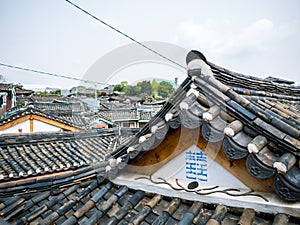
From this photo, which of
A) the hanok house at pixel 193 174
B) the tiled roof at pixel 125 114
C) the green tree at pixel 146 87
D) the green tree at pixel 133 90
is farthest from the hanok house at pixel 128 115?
the hanok house at pixel 193 174

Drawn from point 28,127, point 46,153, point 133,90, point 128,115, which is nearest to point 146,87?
point 128,115

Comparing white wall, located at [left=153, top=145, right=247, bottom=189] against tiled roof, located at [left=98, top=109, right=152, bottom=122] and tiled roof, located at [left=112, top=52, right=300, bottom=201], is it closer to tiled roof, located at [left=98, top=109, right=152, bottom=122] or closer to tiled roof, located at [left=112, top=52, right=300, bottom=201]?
tiled roof, located at [left=112, top=52, right=300, bottom=201]

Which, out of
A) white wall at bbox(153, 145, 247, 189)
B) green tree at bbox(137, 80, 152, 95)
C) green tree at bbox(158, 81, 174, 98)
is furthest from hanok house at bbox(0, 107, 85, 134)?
white wall at bbox(153, 145, 247, 189)

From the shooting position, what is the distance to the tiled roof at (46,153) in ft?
31.2

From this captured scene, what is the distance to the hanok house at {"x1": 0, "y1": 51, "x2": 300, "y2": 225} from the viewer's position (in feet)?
7.26

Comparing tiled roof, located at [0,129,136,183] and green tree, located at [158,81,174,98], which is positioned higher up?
green tree, located at [158,81,174,98]

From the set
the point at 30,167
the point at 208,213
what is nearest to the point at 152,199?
the point at 208,213

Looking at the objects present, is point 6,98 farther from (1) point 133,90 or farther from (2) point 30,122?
(1) point 133,90

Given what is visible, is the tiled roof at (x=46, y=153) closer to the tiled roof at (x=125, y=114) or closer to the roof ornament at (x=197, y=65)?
the roof ornament at (x=197, y=65)

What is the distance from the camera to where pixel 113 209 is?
2.98m

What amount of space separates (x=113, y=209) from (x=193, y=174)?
3.88 ft

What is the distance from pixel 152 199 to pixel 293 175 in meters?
1.70

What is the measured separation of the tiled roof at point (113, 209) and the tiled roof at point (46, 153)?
6042 millimetres

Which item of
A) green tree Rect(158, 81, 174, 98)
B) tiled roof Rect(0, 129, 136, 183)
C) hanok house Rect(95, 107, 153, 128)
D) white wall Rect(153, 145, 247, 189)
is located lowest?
hanok house Rect(95, 107, 153, 128)
